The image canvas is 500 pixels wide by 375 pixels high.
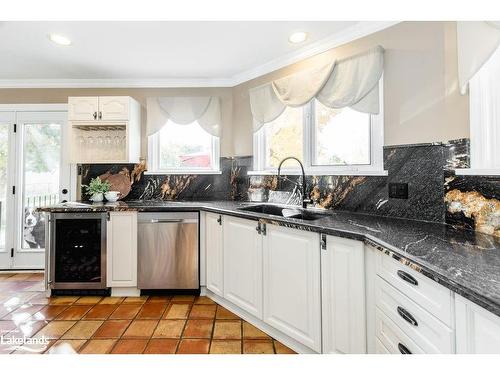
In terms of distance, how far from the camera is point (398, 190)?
6.19ft

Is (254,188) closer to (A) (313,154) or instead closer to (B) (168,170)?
(A) (313,154)

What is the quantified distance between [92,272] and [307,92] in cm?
277

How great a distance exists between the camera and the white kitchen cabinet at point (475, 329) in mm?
728

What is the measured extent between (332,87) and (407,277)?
1719 millimetres

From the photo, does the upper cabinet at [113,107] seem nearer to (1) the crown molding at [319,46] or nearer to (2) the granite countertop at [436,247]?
(1) the crown molding at [319,46]

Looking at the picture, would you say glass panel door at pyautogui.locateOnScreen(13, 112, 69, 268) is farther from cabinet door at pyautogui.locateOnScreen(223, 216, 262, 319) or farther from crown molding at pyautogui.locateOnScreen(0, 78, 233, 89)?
cabinet door at pyautogui.locateOnScreen(223, 216, 262, 319)

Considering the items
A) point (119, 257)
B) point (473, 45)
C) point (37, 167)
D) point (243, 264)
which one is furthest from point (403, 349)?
point (37, 167)

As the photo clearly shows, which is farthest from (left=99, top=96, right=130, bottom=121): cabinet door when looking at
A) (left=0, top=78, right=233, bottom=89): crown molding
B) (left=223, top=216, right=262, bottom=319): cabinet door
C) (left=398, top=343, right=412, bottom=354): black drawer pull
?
(left=398, top=343, right=412, bottom=354): black drawer pull

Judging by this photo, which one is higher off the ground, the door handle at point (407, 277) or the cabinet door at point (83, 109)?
the cabinet door at point (83, 109)

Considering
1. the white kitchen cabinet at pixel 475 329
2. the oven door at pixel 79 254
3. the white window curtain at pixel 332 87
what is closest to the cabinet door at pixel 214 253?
the oven door at pixel 79 254

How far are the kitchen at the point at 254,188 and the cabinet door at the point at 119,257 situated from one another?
20 mm

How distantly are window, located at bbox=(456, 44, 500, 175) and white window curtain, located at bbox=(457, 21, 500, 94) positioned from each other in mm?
85

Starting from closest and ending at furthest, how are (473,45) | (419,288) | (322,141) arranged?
1. (419,288)
2. (473,45)
3. (322,141)
